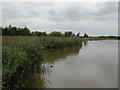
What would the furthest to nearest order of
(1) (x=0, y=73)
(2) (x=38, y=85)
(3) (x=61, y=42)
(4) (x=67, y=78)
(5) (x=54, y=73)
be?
(3) (x=61, y=42)
(5) (x=54, y=73)
(4) (x=67, y=78)
(2) (x=38, y=85)
(1) (x=0, y=73)

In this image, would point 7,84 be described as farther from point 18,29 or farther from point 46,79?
point 18,29

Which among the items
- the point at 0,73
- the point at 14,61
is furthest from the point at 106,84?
the point at 0,73

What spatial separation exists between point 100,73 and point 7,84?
3258 millimetres

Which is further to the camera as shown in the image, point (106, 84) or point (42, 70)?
point (42, 70)

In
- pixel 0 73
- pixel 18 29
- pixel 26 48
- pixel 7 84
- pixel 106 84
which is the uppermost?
pixel 18 29

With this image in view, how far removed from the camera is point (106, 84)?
11.3 ft

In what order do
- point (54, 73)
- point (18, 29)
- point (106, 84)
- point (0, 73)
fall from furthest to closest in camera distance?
point (18, 29), point (54, 73), point (106, 84), point (0, 73)

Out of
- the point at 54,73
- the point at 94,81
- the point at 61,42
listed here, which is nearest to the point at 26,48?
the point at 54,73

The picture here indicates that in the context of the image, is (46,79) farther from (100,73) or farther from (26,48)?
(100,73)

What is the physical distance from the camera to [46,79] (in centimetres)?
366

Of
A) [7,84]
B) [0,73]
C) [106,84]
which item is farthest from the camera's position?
[106,84]

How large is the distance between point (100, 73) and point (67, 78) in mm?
1332

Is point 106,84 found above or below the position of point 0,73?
below

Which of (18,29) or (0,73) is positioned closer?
(0,73)
